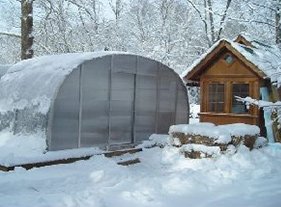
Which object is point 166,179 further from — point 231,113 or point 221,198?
point 231,113

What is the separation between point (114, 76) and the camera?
12.0 meters

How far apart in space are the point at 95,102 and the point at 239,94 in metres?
5.72

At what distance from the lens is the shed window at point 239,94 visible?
566 inches

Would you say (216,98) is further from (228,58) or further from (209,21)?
(209,21)

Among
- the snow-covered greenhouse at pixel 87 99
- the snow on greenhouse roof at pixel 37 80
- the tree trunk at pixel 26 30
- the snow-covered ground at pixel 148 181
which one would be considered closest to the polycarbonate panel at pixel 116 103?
the snow-covered greenhouse at pixel 87 99

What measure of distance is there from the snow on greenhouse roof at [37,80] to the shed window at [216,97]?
4.94 metres

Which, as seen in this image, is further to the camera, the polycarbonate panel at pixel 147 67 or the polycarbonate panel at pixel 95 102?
the polycarbonate panel at pixel 147 67

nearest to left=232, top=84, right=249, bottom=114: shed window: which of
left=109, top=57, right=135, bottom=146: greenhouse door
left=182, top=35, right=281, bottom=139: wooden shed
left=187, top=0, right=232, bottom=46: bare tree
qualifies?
left=182, top=35, right=281, bottom=139: wooden shed

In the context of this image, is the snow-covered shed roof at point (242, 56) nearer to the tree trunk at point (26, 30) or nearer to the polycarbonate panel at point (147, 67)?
the polycarbonate panel at point (147, 67)

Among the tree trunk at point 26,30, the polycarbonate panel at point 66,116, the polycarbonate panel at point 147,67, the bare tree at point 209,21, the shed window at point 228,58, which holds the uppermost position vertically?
the bare tree at point 209,21

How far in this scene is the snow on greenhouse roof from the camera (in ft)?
34.6

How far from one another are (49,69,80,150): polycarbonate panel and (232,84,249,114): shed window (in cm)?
629

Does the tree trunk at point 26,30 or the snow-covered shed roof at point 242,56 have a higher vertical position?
the tree trunk at point 26,30

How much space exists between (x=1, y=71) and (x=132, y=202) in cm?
898
